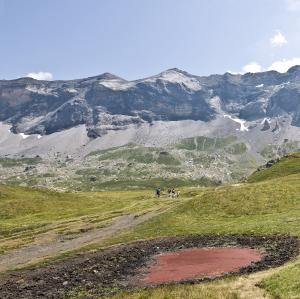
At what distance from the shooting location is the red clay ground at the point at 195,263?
154 ft

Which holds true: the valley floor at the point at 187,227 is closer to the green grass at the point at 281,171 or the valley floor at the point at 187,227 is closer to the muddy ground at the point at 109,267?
the muddy ground at the point at 109,267

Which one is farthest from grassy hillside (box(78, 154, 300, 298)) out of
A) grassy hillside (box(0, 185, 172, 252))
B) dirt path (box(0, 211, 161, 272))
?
grassy hillside (box(0, 185, 172, 252))

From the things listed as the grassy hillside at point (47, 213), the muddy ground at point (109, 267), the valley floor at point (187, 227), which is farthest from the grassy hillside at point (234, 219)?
the grassy hillside at point (47, 213)

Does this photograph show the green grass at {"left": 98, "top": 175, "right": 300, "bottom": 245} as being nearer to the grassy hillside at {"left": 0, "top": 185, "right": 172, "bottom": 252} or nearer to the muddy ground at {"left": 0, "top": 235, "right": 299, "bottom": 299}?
the muddy ground at {"left": 0, "top": 235, "right": 299, "bottom": 299}

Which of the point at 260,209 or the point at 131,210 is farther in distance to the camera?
the point at 131,210

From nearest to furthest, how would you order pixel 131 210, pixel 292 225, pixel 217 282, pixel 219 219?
1. pixel 217 282
2. pixel 292 225
3. pixel 219 219
4. pixel 131 210

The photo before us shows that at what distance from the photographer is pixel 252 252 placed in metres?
55.5

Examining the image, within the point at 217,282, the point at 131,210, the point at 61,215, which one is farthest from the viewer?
the point at 61,215

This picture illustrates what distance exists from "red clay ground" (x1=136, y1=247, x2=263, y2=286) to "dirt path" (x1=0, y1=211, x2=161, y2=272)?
17703mm

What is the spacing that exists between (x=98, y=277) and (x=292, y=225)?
30212 millimetres

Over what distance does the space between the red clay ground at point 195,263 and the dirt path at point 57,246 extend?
17.7 meters

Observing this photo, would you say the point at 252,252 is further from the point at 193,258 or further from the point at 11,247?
the point at 11,247

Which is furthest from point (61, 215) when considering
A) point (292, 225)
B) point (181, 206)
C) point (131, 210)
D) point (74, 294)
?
point (74, 294)

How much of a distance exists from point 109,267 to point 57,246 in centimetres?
2376
